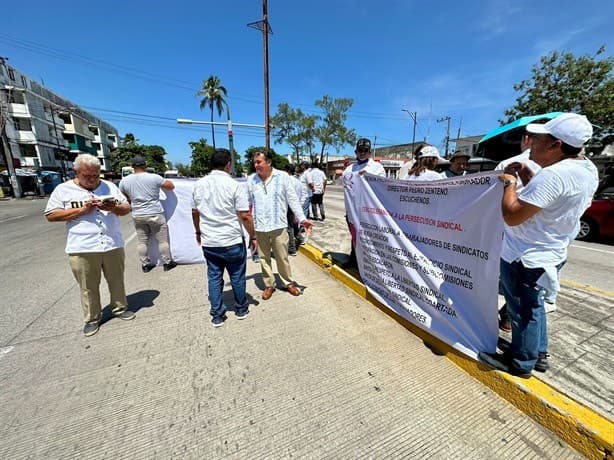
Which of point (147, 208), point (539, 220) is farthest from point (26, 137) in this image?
point (539, 220)

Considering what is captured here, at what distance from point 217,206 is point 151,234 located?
253 cm

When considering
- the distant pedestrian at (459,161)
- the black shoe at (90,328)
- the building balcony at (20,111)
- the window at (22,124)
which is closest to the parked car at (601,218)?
the distant pedestrian at (459,161)

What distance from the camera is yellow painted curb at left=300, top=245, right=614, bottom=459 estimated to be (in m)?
1.44

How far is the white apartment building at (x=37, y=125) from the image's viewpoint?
24234mm

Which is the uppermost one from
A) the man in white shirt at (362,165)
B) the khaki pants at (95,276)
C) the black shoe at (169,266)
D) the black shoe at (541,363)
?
the man in white shirt at (362,165)

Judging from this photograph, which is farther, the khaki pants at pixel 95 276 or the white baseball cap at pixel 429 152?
the white baseball cap at pixel 429 152

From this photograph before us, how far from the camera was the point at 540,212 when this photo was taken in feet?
5.44

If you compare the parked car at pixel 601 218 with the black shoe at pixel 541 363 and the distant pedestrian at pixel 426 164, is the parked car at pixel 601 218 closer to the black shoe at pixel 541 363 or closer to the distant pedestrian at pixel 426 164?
the distant pedestrian at pixel 426 164

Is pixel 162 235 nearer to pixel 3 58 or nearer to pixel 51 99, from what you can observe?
pixel 3 58

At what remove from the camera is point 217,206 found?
2.69m

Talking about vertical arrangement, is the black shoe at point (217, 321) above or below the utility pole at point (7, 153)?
below

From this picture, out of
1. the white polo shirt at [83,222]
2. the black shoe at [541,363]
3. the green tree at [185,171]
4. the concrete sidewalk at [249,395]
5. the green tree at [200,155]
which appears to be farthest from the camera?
the green tree at [185,171]

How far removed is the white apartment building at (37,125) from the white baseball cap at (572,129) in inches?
1191

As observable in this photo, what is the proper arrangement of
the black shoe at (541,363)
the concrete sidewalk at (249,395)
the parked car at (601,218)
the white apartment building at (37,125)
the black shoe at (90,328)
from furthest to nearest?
1. the white apartment building at (37,125)
2. the parked car at (601,218)
3. the black shoe at (90,328)
4. the black shoe at (541,363)
5. the concrete sidewalk at (249,395)
